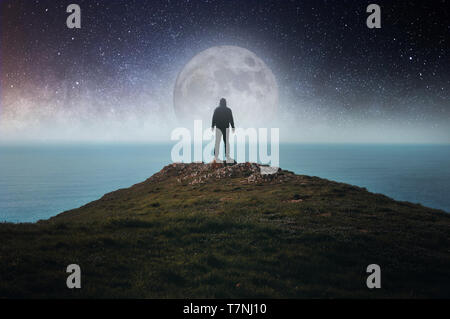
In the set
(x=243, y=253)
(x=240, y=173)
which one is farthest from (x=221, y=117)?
(x=243, y=253)

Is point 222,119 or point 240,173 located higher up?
point 222,119

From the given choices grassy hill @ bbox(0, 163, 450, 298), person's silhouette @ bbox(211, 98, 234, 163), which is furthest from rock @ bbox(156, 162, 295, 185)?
grassy hill @ bbox(0, 163, 450, 298)

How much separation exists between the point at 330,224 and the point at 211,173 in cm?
1532

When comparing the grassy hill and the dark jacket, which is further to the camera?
the dark jacket

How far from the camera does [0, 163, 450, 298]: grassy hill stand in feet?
23.3

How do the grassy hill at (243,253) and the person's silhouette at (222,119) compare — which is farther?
the person's silhouette at (222,119)

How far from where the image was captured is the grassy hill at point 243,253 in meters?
7.11

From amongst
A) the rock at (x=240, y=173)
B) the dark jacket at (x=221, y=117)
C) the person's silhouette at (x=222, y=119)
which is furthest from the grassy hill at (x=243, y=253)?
the dark jacket at (x=221, y=117)

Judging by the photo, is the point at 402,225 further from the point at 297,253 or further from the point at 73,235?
the point at 73,235

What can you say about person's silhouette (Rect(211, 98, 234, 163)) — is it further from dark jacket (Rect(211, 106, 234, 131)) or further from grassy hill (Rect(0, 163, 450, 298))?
grassy hill (Rect(0, 163, 450, 298))

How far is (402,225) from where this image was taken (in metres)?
12.1

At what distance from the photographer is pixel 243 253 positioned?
9.34 meters

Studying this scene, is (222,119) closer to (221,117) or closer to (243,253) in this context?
(221,117)

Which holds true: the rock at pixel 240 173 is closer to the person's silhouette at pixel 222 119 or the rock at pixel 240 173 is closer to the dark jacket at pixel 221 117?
the person's silhouette at pixel 222 119
